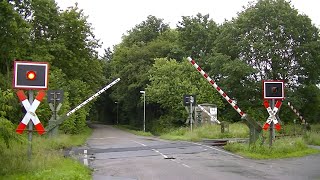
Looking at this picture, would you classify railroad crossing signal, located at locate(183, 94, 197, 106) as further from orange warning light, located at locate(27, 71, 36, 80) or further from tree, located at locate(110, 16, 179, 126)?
tree, located at locate(110, 16, 179, 126)

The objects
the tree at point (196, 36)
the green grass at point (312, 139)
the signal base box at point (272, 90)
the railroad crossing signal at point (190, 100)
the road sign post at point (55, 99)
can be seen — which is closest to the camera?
the signal base box at point (272, 90)

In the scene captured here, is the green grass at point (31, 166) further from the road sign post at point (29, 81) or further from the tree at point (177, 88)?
the tree at point (177, 88)

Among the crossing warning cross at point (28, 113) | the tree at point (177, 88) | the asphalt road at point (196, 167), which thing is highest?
the tree at point (177, 88)

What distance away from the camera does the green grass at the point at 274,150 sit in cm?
1725

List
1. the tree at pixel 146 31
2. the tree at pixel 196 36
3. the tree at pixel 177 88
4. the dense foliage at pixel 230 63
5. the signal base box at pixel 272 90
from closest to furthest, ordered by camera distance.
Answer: the signal base box at pixel 272 90
the dense foliage at pixel 230 63
the tree at pixel 177 88
the tree at pixel 196 36
the tree at pixel 146 31

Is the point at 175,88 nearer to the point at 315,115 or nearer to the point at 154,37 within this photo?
the point at 315,115

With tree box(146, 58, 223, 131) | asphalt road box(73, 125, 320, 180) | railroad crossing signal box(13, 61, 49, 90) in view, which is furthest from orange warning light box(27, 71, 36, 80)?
tree box(146, 58, 223, 131)

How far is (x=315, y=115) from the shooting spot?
58250 mm

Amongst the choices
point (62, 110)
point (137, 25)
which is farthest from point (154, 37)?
point (62, 110)

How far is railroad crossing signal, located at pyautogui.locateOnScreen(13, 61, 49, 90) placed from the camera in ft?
36.5

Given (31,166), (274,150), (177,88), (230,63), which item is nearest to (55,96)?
(274,150)

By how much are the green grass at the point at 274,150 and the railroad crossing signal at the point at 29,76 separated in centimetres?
937

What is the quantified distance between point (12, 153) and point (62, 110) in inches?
803

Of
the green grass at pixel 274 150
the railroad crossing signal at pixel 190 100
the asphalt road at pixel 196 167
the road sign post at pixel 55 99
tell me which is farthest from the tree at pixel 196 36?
the asphalt road at pixel 196 167
